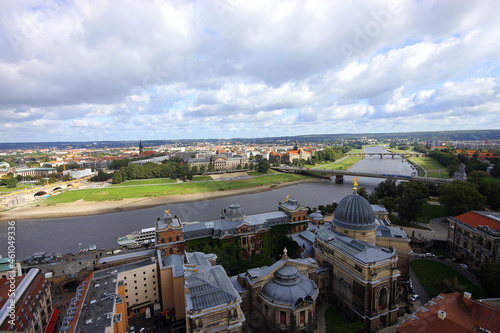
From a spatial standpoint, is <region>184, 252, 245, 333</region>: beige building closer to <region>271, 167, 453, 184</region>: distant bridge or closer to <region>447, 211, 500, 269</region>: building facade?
<region>447, 211, 500, 269</region>: building facade

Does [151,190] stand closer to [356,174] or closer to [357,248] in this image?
[357,248]

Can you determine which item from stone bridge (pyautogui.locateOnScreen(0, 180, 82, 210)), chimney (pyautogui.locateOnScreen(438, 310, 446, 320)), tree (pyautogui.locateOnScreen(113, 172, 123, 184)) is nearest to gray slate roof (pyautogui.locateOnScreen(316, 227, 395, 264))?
chimney (pyautogui.locateOnScreen(438, 310, 446, 320))

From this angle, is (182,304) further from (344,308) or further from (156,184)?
(156,184)

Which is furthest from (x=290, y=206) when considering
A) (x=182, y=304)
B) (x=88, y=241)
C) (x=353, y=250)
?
(x=88, y=241)

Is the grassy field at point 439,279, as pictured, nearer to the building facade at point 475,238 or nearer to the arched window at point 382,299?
the building facade at point 475,238

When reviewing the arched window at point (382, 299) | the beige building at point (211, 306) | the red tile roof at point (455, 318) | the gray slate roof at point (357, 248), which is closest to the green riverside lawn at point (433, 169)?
the gray slate roof at point (357, 248)
